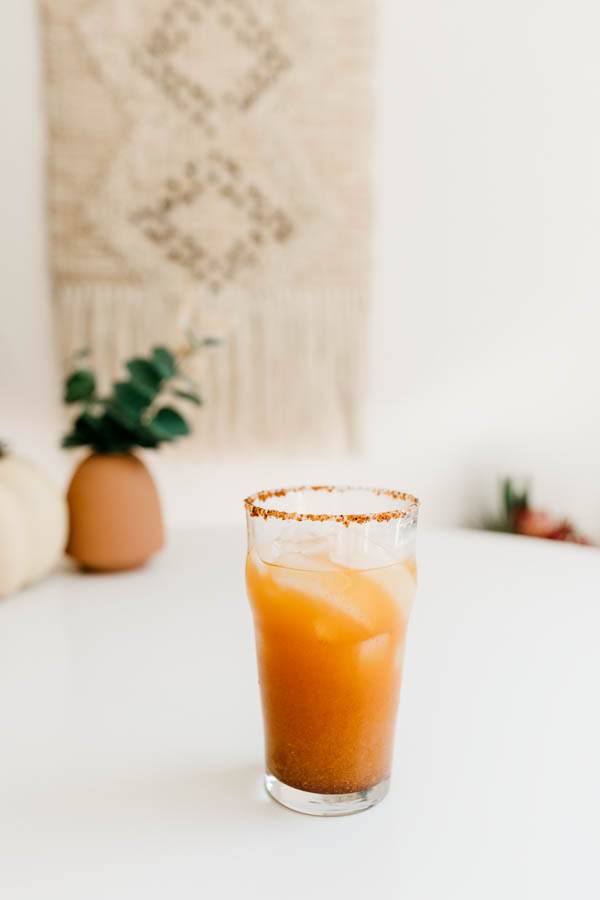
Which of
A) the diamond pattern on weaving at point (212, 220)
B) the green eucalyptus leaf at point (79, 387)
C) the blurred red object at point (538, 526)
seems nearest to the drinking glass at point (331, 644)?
the green eucalyptus leaf at point (79, 387)

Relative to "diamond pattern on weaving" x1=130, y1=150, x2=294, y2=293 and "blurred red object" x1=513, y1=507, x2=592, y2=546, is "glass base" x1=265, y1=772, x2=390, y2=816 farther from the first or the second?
"blurred red object" x1=513, y1=507, x2=592, y2=546


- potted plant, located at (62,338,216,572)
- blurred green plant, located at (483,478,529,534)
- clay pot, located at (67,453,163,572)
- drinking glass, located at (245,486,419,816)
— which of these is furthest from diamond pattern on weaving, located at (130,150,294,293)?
drinking glass, located at (245,486,419,816)

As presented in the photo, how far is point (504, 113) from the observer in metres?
1.63

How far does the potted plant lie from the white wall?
0.54 metres

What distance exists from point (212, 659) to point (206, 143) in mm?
1095

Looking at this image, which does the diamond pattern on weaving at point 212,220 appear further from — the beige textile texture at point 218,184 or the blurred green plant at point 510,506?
the blurred green plant at point 510,506

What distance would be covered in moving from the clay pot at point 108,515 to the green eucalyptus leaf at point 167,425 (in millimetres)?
60

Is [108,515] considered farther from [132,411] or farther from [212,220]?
[212,220]

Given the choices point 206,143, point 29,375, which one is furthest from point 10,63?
point 29,375

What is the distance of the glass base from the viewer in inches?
16.8

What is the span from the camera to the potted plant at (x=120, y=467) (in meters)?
0.97

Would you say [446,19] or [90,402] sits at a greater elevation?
[446,19]

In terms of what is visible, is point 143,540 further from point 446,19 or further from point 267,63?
point 446,19

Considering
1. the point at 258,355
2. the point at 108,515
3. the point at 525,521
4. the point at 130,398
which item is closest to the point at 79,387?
the point at 130,398
